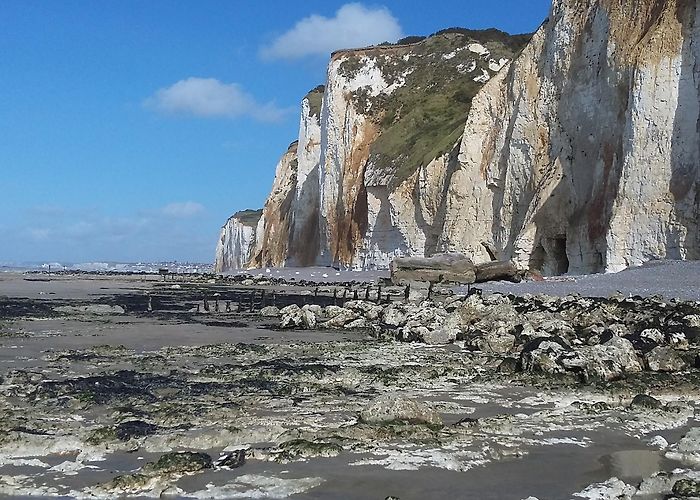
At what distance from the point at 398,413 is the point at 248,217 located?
95.2m

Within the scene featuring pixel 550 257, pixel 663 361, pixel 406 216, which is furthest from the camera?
pixel 406 216

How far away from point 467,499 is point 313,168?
185 ft

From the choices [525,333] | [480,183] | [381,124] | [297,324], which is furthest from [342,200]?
[525,333]

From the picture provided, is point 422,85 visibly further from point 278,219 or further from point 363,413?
point 363,413

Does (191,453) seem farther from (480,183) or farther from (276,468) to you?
(480,183)

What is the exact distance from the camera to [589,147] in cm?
3061

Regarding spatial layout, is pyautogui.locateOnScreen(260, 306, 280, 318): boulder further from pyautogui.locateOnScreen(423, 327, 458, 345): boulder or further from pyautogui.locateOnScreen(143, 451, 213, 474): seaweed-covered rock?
pyautogui.locateOnScreen(143, 451, 213, 474): seaweed-covered rock

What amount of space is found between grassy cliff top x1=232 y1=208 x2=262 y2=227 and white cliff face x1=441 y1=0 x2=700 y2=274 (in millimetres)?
54590

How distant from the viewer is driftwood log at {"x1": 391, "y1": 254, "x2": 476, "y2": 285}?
29.9m

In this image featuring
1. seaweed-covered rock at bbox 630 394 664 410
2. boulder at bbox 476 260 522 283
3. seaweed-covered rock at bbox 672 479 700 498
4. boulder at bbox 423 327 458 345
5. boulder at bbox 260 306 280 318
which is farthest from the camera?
boulder at bbox 476 260 522 283

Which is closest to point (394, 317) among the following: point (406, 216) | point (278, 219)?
point (406, 216)

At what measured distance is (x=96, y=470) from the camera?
4816 mm

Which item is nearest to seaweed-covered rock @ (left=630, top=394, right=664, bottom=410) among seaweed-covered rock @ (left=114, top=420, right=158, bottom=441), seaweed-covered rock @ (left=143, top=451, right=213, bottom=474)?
seaweed-covered rock @ (left=143, top=451, right=213, bottom=474)

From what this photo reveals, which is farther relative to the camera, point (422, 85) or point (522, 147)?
point (422, 85)
